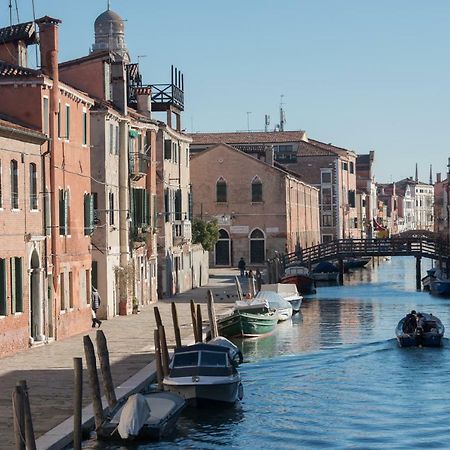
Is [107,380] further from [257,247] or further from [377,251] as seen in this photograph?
[257,247]

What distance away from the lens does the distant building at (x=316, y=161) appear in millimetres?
96250

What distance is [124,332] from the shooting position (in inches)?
1444

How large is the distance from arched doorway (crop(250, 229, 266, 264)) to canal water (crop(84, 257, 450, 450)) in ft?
98.2

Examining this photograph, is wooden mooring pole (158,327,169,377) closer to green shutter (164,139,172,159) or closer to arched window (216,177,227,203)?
green shutter (164,139,172,159)

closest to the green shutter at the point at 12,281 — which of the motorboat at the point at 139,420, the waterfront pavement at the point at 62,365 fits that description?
the waterfront pavement at the point at 62,365

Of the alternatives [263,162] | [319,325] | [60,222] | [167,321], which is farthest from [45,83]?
[263,162]

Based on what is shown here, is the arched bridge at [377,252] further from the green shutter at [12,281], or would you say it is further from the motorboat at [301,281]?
the green shutter at [12,281]

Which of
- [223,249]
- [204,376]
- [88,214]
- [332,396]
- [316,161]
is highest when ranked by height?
[316,161]

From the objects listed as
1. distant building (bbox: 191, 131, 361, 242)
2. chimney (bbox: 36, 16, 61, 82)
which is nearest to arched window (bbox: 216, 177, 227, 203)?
distant building (bbox: 191, 131, 361, 242)

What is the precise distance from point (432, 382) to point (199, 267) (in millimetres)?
32483

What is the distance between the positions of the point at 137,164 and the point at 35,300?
14.0 meters

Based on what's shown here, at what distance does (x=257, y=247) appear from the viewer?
77812 mm

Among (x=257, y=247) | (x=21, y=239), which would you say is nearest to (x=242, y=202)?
(x=257, y=247)

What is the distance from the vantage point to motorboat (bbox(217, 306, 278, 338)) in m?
40.4
